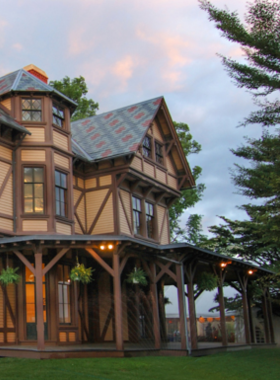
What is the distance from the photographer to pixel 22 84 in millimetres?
18719

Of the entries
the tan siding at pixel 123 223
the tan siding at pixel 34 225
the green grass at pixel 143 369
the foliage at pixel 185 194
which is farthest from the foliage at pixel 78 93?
the green grass at pixel 143 369

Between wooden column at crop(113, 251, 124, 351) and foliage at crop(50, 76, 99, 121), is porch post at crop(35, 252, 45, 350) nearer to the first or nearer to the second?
wooden column at crop(113, 251, 124, 351)

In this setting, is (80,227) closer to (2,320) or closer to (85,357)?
(2,320)

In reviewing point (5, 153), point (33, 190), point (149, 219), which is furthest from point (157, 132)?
point (5, 153)

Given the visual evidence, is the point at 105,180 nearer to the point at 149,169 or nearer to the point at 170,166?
the point at 149,169

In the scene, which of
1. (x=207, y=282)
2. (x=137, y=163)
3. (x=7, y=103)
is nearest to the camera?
(x=7, y=103)

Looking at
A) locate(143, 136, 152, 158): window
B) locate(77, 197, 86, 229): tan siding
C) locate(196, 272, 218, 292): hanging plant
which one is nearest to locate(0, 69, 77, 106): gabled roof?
locate(77, 197, 86, 229): tan siding

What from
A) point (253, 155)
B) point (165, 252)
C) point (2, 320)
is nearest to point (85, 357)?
point (2, 320)

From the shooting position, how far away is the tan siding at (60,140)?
1844cm

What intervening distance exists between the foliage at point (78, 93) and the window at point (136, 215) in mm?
13604

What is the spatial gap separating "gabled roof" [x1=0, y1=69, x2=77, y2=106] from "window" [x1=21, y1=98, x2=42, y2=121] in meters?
0.43

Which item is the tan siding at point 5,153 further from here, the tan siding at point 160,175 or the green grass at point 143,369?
the tan siding at point 160,175

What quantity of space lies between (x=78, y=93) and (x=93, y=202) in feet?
53.9

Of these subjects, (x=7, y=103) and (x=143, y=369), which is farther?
(x=7, y=103)
